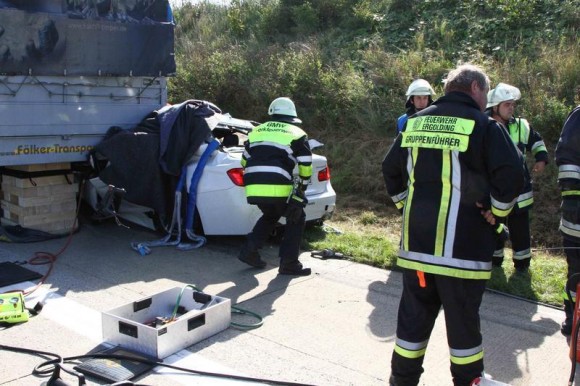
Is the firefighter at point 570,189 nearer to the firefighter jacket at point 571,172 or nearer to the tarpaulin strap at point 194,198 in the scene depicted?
the firefighter jacket at point 571,172

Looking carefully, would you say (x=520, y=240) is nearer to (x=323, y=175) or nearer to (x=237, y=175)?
(x=323, y=175)

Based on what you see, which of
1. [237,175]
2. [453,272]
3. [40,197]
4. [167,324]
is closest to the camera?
[453,272]

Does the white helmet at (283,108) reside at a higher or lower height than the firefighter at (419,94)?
lower

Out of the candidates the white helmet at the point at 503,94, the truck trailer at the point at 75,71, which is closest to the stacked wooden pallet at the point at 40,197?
the truck trailer at the point at 75,71

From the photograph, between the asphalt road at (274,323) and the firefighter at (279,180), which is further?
the firefighter at (279,180)

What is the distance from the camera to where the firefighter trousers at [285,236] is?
19.6 ft

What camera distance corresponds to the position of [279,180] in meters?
5.91

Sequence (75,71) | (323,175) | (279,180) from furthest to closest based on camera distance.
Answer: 1. (323,175)
2. (75,71)
3. (279,180)

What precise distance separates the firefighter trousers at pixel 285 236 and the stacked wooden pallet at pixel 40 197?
260 cm

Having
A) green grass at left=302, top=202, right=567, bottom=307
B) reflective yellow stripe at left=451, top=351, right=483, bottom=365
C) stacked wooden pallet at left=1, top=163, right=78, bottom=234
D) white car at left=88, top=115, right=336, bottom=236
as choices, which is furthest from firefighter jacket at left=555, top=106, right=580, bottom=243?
stacked wooden pallet at left=1, top=163, right=78, bottom=234

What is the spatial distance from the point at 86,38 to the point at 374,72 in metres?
5.83

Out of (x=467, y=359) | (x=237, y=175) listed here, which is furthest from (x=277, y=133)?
(x=467, y=359)

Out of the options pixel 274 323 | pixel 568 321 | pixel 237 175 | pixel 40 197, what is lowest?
pixel 274 323

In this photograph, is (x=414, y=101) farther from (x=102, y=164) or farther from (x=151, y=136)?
(x=102, y=164)
